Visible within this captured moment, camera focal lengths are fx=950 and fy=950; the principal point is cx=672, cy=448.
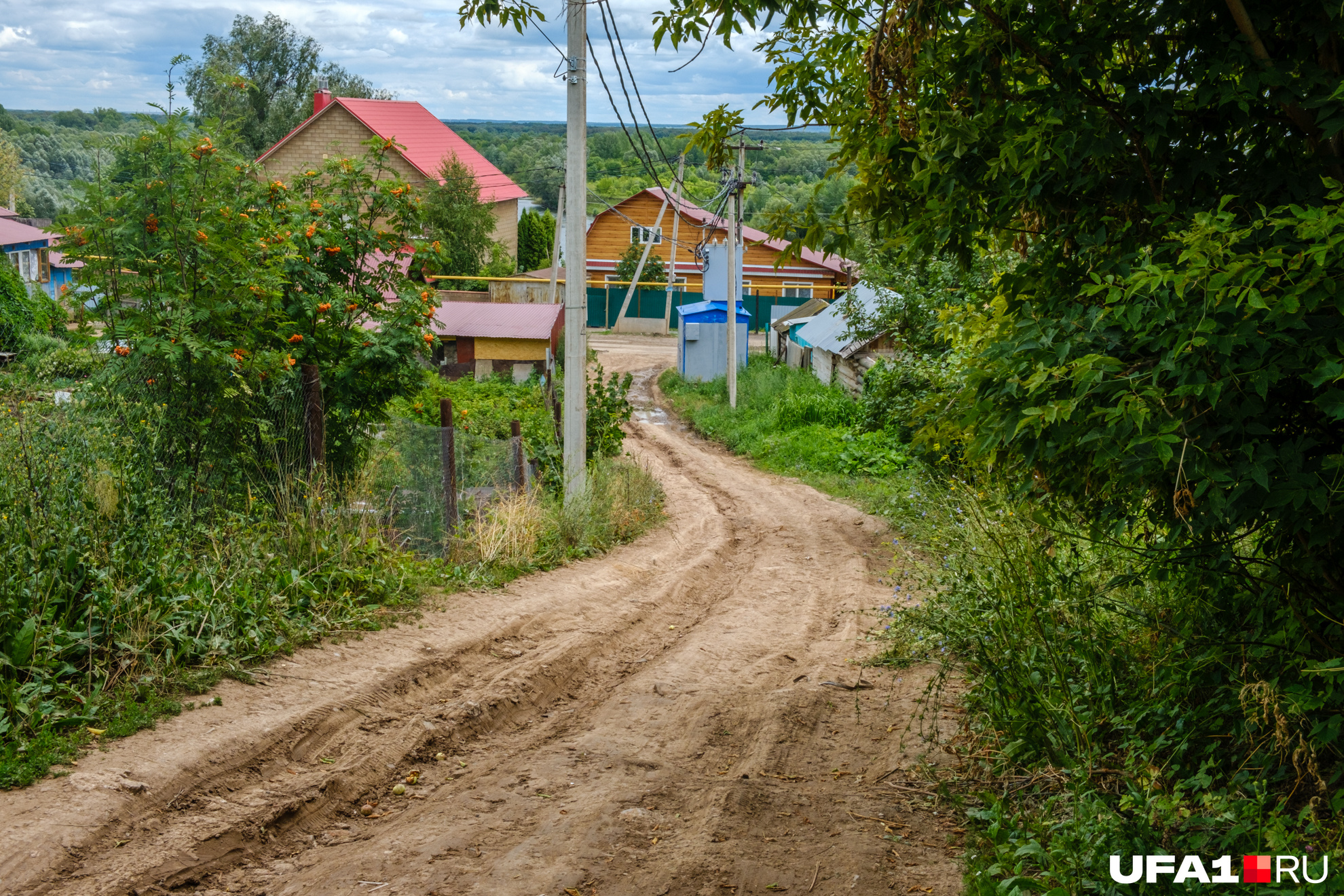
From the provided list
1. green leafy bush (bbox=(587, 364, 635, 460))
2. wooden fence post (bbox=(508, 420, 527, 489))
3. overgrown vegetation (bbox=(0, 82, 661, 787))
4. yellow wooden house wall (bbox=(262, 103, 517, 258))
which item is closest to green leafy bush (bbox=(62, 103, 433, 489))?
overgrown vegetation (bbox=(0, 82, 661, 787))

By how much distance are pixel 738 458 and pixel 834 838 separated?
15.9 metres

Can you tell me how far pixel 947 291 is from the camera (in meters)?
17.2

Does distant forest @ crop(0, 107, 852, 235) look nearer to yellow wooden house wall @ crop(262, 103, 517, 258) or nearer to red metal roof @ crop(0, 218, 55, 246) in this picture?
red metal roof @ crop(0, 218, 55, 246)

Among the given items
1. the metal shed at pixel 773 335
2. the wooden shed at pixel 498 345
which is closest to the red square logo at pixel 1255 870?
the wooden shed at pixel 498 345

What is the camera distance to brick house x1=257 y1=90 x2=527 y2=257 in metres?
41.4

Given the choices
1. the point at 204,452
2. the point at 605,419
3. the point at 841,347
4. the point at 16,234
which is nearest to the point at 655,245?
the point at 16,234

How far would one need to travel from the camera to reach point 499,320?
24.7m

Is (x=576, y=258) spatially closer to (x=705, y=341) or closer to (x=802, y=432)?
(x=802, y=432)

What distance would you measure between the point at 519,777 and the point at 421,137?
4578 centimetres

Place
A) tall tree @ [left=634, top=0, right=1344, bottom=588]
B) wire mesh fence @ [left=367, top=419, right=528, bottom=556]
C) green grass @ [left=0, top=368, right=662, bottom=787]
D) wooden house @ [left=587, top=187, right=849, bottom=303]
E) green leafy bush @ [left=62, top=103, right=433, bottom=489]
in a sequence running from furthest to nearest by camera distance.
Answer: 1. wooden house @ [left=587, top=187, right=849, bottom=303]
2. wire mesh fence @ [left=367, top=419, right=528, bottom=556]
3. green leafy bush @ [left=62, top=103, right=433, bottom=489]
4. green grass @ [left=0, top=368, right=662, bottom=787]
5. tall tree @ [left=634, top=0, right=1344, bottom=588]

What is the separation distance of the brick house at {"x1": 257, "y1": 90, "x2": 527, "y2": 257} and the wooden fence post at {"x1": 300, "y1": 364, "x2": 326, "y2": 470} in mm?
31280

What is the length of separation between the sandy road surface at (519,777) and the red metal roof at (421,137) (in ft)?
113

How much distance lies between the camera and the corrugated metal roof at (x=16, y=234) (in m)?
34.5

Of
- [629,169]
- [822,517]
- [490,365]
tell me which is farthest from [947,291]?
[629,169]
